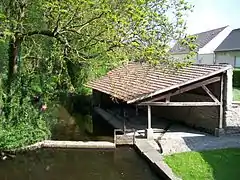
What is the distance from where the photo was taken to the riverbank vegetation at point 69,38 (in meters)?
9.55

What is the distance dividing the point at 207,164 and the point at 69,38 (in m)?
6.22

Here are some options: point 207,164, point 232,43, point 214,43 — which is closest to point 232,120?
point 207,164

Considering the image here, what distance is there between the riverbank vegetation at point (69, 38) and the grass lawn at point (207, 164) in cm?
331

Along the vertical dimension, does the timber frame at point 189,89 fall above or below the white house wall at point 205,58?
below

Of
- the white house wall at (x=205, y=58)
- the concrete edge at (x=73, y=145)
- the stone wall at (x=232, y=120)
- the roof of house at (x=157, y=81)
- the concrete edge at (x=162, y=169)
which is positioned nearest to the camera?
the concrete edge at (x=162, y=169)

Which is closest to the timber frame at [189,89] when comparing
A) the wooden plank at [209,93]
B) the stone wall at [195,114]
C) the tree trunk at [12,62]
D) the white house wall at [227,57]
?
the wooden plank at [209,93]

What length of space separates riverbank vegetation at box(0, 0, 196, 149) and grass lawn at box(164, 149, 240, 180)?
10.9 ft

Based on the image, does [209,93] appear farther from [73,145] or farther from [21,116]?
[21,116]

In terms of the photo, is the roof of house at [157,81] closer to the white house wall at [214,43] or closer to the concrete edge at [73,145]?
the concrete edge at [73,145]

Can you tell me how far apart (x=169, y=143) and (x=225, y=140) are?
2430 millimetres

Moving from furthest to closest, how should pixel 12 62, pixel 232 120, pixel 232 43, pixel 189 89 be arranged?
pixel 232 43, pixel 232 120, pixel 189 89, pixel 12 62

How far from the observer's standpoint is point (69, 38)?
1179 cm

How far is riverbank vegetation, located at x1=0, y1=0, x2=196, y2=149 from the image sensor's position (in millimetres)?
9547

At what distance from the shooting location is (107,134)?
17.3 metres
